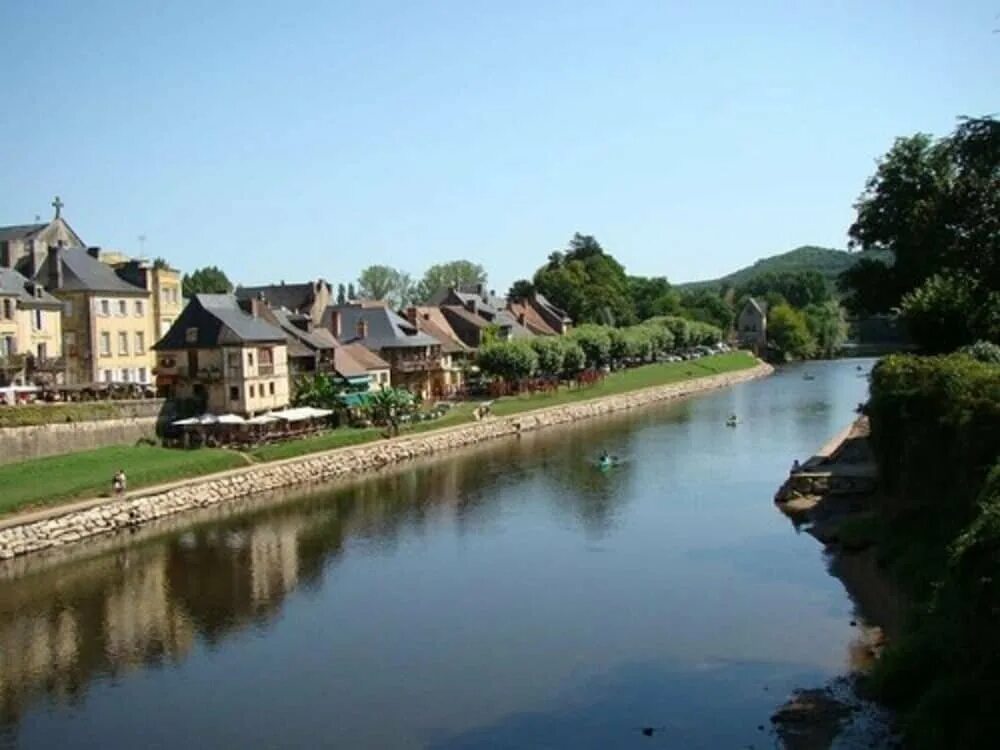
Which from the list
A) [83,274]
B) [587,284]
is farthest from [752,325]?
[83,274]

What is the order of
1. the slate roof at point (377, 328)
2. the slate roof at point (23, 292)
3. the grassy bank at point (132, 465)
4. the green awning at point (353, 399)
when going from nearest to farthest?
the grassy bank at point (132, 465) → the slate roof at point (23, 292) → the green awning at point (353, 399) → the slate roof at point (377, 328)

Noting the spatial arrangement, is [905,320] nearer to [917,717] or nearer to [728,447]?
[728,447]

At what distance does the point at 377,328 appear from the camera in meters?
74.4

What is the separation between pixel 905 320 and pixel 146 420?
32709mm

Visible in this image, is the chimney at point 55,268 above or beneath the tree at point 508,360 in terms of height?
above

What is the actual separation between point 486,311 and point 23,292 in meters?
51.0

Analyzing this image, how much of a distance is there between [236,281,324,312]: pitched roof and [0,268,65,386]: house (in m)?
32.0

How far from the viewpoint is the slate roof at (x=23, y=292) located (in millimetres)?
50625

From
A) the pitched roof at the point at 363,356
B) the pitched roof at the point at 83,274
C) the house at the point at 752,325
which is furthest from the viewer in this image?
the house at the point at 752,325

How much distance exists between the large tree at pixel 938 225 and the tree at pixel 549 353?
3221 cm

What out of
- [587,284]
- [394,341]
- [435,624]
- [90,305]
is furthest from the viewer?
[587,284]

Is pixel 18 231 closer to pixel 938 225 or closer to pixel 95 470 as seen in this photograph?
pixel 95 470

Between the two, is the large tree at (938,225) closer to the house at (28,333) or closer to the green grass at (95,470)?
the green grass at (95,470)

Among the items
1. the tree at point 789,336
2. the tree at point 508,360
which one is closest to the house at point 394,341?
the tree at point 508,360
